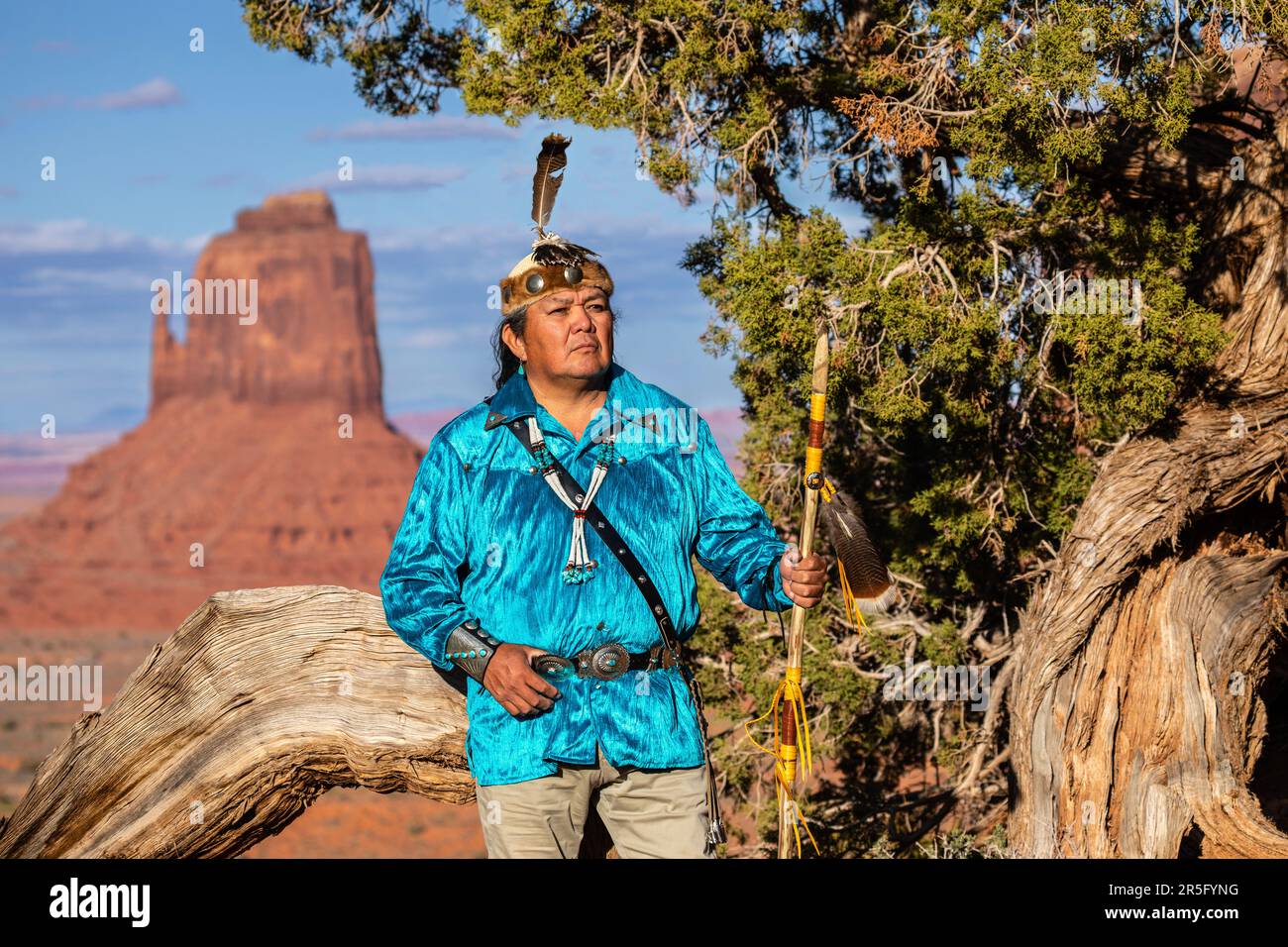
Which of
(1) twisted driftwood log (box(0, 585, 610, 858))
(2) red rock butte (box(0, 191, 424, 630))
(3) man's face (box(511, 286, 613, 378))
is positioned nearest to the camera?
(3) man's face (box(511, 286, 613, 378))

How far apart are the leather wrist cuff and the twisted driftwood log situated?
995 mm

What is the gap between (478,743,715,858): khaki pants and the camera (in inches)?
127

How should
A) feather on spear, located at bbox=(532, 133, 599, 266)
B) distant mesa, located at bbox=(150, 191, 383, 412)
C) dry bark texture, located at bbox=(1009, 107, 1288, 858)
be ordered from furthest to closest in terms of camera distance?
distant mesa, located at bbox=(150, 191, 383, 412)
dry bark texture, located at bbox=(1009, 107, 1288, 858)
feather on spear, located at bbox=(532, 133, 599, 266)

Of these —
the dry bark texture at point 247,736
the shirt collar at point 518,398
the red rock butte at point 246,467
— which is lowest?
the dry bark texture at point 247,736

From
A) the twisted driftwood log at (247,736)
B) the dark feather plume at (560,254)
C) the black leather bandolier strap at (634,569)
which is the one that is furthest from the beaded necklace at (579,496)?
the twisted driftwood log at (247,736)

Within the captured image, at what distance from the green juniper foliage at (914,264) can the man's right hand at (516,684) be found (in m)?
4.55

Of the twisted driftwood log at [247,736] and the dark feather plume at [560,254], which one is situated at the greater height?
the dark feather plume at [560,254]

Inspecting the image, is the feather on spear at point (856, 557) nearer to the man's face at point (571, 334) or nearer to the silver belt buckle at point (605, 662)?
the silver belt buckle at point (605, 662)

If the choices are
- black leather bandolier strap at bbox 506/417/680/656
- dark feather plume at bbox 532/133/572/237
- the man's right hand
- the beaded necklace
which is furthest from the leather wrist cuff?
dark feather plume at bbox 532/133/572/237

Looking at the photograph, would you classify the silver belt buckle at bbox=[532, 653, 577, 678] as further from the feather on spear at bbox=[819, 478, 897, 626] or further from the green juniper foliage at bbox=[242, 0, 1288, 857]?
the green juniper foliage at bbox=[242, 0, 1288, 857]

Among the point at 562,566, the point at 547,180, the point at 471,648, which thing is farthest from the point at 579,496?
the point at 547,180

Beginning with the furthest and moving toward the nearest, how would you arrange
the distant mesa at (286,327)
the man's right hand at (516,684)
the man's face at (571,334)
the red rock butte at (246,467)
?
the distant mesa at (286,327), the red rock butte at (246,467), the man's face at (571,334), the man's right hand at (516,684)

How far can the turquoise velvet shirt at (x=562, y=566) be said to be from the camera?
10.7ft
